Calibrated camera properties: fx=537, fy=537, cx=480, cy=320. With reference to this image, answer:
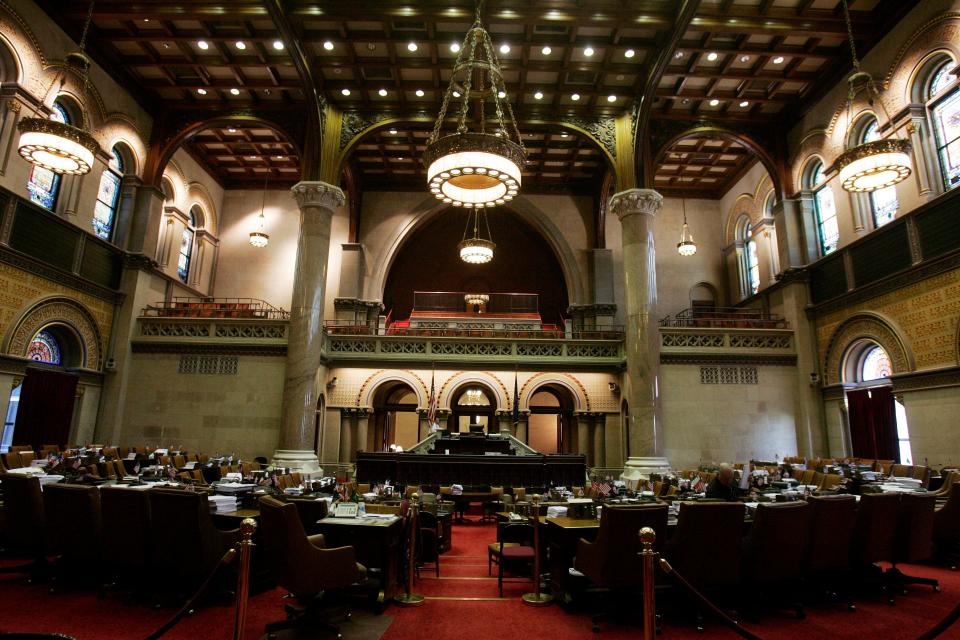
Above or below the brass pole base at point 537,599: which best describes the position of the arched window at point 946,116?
above

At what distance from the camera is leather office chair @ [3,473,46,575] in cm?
534

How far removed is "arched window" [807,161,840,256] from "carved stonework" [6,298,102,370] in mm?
21793

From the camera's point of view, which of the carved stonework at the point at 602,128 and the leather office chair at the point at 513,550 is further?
the carved stonework at the point at 602,128

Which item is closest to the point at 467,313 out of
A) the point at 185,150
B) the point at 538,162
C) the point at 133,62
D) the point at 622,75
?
the point at 538,162

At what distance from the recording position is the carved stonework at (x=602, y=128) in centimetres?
1686

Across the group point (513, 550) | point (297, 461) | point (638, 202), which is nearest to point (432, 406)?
point (297, 461)

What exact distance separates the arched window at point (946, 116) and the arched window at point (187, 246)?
23.1 metres

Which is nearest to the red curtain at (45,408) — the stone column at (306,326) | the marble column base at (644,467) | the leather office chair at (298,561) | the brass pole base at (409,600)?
the stone column at (306,326)

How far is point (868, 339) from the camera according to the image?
14.3m

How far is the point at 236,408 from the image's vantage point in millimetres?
16406

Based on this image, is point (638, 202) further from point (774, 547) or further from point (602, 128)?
point (774, 547)

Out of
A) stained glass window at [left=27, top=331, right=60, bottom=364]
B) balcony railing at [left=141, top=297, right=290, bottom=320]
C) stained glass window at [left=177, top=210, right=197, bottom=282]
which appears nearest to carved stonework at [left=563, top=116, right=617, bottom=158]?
balcony railing at [left=141, top=297, right=290, bottom=320]

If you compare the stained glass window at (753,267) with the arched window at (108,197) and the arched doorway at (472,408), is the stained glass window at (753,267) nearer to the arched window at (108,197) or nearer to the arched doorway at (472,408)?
the arched doorway at (472,408)

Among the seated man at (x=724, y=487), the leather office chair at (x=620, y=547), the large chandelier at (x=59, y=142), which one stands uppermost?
the large chandelier at (x=59, y=142)
